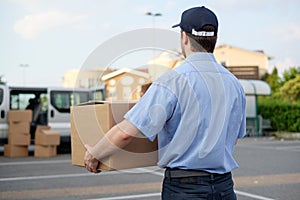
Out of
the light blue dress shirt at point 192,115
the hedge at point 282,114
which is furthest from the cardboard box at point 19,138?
the hedge at point 282,114

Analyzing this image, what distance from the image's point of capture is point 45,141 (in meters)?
14.0

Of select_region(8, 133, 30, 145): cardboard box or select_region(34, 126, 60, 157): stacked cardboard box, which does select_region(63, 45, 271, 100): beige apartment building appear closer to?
select_region(34, 126, 60, 157): stacked cardboard box

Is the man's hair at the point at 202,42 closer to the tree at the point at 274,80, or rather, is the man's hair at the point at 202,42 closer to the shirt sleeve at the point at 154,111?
the shirt sleeve at the point at 154,111

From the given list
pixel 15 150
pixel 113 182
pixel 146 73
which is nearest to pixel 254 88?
pixel 15 150

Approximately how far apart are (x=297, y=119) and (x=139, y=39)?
24001 mm

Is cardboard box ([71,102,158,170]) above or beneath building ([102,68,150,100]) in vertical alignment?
beneath

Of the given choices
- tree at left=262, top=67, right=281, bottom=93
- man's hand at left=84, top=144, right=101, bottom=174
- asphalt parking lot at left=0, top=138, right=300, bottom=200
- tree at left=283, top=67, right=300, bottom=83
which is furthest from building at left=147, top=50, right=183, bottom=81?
tree at left=283, top=67, right=300, bottom=83

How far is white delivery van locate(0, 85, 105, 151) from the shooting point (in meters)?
14.6

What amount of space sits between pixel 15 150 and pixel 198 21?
1242 centimetres

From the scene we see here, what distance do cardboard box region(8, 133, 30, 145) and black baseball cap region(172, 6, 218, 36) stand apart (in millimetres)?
11973

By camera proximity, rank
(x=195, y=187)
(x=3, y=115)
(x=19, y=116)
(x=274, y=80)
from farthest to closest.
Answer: (x=274, y=80) → (x=3, y=115) → (x=19, y=116) → (x=195, y=187)

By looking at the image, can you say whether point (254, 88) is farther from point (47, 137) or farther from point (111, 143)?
point (111, 143)

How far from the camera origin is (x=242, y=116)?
8.90ft

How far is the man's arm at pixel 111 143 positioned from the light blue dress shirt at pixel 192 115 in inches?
2.0
